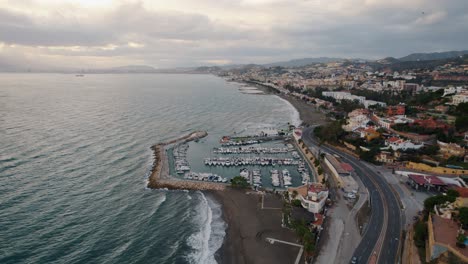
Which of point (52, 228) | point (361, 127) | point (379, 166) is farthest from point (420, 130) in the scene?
point (52, 228)

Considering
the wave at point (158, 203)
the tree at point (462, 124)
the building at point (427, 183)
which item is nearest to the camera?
the wave at point (158, 203)

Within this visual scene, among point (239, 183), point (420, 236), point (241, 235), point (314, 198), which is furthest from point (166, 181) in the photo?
point (420, 236)

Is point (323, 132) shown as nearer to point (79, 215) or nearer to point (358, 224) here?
point (358, 224)

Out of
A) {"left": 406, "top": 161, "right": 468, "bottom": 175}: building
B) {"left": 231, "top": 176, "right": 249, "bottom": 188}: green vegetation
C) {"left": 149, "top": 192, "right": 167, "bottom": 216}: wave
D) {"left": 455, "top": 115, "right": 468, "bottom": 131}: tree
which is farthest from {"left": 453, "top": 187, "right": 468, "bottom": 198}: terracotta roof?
{"left": 149, "top": 192, "right": 167, "bottom": 216}: wave

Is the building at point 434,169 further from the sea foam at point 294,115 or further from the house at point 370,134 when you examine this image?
the sea foam at point 294,115

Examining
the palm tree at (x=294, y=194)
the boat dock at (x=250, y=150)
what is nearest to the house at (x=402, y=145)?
the boat dock at (x=250, y=150)

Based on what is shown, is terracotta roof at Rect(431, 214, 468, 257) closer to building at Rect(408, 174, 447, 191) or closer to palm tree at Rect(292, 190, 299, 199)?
building at Rect(408, 174, 447, 191)

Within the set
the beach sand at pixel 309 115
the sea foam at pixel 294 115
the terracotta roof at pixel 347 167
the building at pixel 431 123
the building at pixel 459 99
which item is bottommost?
the sea foam at pixel 294 115
